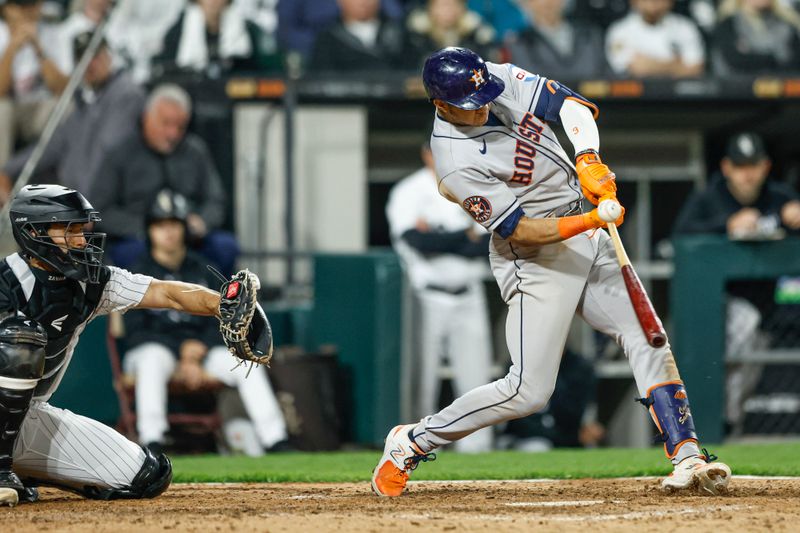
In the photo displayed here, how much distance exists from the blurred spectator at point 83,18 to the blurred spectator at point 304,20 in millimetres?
1231

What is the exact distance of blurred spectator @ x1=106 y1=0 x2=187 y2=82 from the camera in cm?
867

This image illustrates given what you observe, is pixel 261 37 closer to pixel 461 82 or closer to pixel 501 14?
pixel 501 14

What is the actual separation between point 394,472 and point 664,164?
6219 millimetres

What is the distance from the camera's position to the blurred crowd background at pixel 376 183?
24.1 ft

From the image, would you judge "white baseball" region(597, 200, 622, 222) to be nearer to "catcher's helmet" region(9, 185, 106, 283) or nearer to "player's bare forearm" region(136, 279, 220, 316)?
"player's bare forearm" region(136, 279, 220, 316)

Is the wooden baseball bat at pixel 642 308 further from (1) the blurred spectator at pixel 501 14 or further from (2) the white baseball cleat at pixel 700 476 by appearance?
(1) the blurred spectator at pixel 501 14

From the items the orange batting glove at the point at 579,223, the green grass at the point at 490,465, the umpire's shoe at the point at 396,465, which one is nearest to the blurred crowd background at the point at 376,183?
the green grass at the point at 490,465

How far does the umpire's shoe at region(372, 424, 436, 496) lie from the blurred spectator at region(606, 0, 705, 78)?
5.22 meters

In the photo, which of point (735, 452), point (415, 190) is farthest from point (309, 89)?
point (735, 452)

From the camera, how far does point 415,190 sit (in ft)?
25.9

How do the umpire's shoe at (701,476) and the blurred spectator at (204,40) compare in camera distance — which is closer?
the umpire's shoe at (701,476)

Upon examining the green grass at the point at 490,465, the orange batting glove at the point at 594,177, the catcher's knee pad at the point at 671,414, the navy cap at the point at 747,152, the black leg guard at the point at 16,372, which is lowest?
the green grass at the point at 490,465

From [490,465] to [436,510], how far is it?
6.81ft

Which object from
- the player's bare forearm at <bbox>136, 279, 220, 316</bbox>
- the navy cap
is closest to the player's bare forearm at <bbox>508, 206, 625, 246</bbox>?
the player's bare forearm at <bbox>136, 279, 220, 316</bbox>
